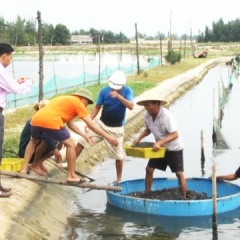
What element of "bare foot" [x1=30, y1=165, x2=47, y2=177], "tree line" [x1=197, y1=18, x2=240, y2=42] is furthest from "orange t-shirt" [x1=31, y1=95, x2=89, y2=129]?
"tree line" [x1=197, y1=18, x2=240, y2=42]

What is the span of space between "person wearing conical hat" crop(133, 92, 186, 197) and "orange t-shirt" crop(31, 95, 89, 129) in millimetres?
890

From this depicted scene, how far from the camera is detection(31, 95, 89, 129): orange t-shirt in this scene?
803 centimetres

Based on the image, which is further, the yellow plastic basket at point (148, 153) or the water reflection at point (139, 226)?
the yellow plastic basket at point (148, 153)

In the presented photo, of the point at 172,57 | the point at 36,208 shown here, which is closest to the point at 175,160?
the point at 36,208

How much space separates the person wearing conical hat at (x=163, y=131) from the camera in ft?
27.4

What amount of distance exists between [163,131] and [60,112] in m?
1.49

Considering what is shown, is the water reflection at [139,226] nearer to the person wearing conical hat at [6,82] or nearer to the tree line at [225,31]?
the person wearing conical hat at [6,82]

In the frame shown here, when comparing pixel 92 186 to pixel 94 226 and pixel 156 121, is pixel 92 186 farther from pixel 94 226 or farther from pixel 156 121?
pixel 156 121

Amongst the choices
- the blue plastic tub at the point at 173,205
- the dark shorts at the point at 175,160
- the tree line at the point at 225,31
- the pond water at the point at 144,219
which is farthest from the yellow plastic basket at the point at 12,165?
the tree line at the point at 225,31

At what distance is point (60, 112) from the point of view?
8.10m

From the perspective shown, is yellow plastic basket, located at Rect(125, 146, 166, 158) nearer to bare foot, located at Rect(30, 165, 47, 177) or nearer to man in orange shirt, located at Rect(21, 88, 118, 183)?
man in orange shirt, located at Rect(21, 88, 118, 183)

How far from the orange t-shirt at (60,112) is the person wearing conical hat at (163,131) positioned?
0.89 m

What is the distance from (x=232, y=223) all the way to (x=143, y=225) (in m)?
1.25

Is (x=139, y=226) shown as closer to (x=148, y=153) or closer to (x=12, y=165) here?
(x=148, y=153)
